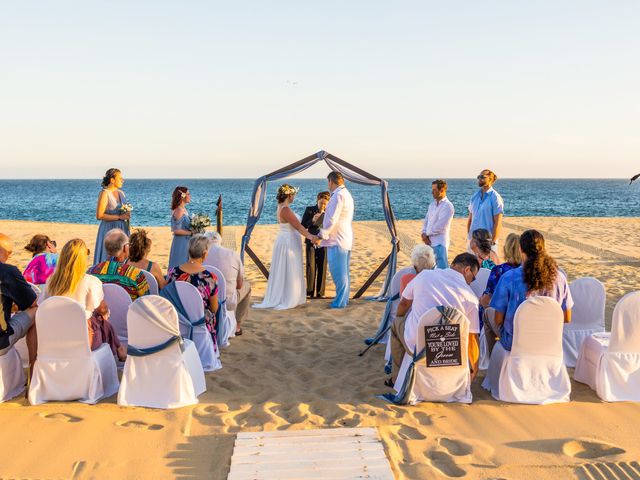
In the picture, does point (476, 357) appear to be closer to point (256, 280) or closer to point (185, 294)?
point (185, 294)

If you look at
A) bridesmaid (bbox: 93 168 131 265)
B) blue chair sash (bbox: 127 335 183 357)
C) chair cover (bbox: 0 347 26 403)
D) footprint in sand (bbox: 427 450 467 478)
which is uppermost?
bridesmaid (bbox: 93 168 131 265)

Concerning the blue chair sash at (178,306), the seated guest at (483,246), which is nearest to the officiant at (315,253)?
the seated guest at (483,246)

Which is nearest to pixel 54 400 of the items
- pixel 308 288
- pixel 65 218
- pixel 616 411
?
pixel 616 411

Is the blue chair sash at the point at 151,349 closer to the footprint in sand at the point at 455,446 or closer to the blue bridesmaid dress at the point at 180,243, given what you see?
the footprint in sand at the point at 455,446

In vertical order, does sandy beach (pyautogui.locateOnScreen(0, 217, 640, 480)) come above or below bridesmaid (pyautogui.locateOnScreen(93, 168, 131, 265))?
below

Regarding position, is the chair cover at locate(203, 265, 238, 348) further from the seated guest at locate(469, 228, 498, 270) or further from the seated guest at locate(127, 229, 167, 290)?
the seated guest at locate(469, 228, 498, 270)

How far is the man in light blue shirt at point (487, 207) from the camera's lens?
27.7 ft

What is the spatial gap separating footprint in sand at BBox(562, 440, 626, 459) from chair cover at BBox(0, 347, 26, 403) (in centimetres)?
449

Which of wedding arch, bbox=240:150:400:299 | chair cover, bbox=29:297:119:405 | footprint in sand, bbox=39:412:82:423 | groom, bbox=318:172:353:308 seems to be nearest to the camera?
footprint in sand, bbox=39:412:82:423

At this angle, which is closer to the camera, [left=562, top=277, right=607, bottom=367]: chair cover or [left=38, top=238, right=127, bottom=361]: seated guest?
[left=38, top=238, right=127, bottom=361]: seated guest

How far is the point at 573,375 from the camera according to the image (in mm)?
5871

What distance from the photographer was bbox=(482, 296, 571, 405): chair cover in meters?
4.92

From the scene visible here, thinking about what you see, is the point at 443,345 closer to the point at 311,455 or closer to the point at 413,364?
the point at 413,364

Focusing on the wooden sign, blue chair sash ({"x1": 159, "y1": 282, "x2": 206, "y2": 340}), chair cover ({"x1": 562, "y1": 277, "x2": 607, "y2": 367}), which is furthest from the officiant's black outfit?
the wooden sign
